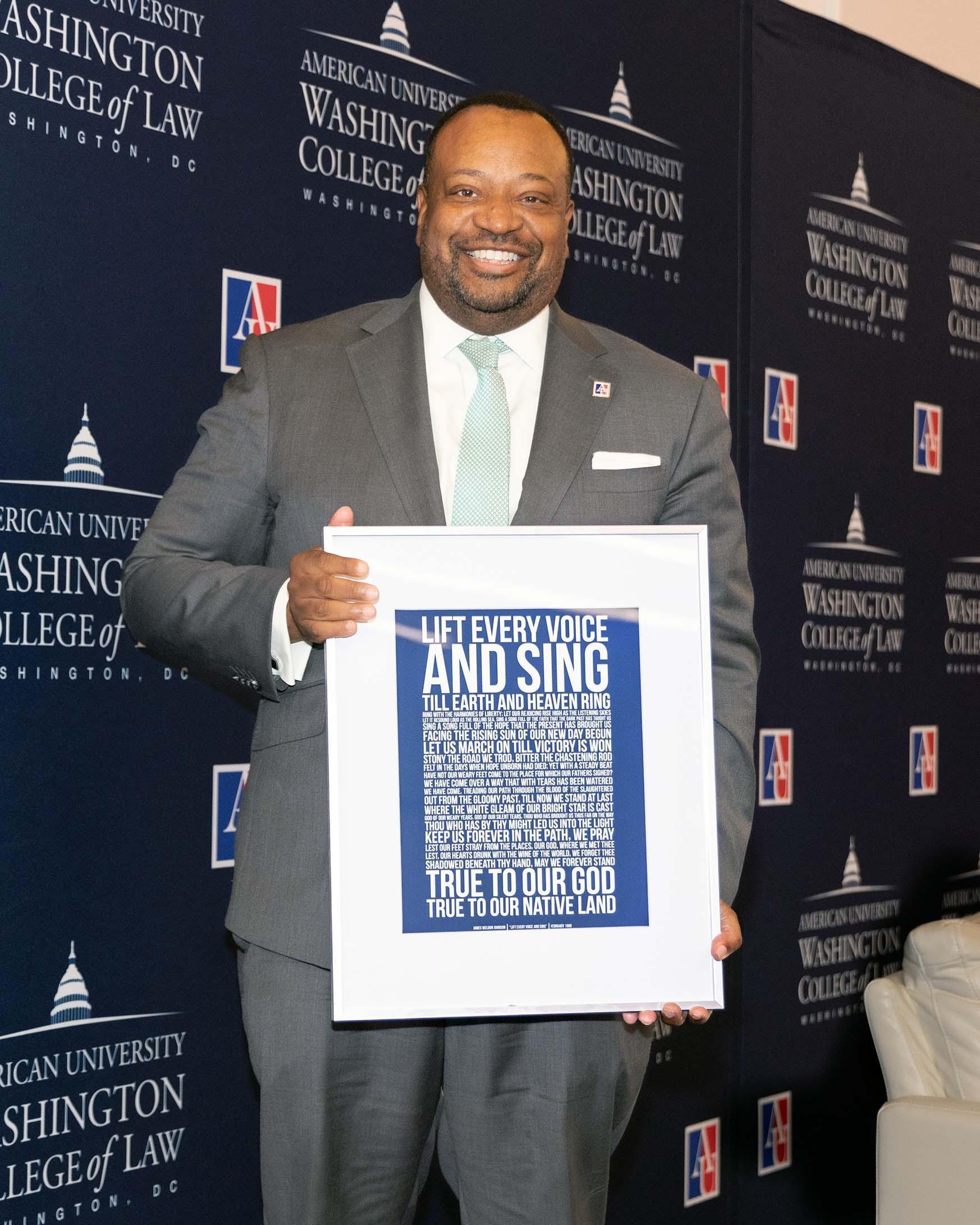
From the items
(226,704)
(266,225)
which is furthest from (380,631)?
(266,225)

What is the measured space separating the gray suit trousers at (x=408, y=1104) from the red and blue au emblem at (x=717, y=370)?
189 cm

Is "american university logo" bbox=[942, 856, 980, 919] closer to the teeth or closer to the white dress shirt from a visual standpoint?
the white dress shirt

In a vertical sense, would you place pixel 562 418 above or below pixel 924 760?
above

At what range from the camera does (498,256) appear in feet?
6.13

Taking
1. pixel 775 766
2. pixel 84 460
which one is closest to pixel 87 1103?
pixel 84 460

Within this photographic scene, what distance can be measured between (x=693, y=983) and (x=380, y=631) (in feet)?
1.79

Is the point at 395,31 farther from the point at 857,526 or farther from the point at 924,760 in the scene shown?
the point at 924,760

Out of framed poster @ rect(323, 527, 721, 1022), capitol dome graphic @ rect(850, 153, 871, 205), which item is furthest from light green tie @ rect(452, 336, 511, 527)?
capitol dome graphic @ rect(850, 153, 871, 205)

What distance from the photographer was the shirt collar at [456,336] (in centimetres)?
189

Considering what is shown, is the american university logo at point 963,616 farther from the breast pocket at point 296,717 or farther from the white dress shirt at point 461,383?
the breast pocket at point 296,717

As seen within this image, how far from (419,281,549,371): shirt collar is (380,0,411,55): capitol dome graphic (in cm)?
98

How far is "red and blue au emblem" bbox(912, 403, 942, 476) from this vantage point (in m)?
3.78

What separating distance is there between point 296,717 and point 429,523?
31cm

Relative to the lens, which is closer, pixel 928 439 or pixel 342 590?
pixel 342 590
